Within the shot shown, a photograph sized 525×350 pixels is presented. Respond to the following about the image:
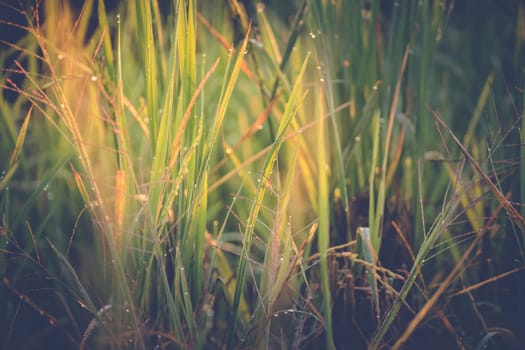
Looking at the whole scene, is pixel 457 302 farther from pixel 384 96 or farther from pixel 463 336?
pixel 384 96

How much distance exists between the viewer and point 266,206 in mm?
973

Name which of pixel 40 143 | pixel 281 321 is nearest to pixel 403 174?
pixel 281 321

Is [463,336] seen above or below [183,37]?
below

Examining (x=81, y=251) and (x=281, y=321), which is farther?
(x=81, y=251)

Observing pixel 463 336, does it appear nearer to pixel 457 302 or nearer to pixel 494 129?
pixel 457 302

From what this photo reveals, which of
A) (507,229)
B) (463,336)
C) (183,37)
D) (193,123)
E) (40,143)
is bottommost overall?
(463,336)

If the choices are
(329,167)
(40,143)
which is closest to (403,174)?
(329,167)

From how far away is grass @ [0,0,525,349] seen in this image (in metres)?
0.71

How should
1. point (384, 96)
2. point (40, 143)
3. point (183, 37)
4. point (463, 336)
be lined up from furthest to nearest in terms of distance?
point (40, 143), point (384, 96), point (463, 336), point (183, 37)

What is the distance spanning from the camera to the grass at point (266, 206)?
71cm

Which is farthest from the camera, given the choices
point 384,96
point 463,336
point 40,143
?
point 40,143

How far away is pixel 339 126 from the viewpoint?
0.98 m

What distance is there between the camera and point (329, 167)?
3.24 feet

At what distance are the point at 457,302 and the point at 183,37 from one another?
0.62 metres
